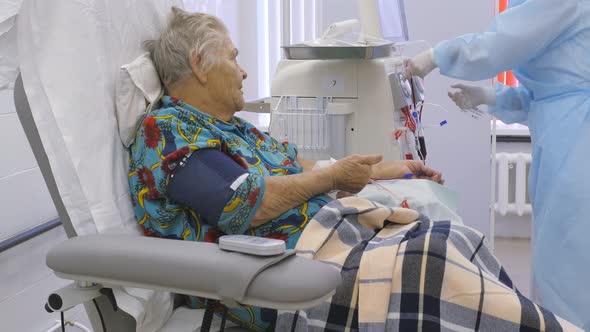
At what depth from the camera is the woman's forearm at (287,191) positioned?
1267 mm

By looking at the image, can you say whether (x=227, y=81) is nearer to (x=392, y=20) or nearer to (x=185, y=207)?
(x=185, y=207)

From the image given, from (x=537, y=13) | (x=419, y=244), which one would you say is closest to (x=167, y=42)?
(x=419, y=244)

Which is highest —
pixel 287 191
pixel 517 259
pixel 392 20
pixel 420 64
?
pixel 392 20

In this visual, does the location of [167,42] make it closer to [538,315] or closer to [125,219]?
[125,219]

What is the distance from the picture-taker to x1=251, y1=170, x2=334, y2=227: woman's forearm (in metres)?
1.27

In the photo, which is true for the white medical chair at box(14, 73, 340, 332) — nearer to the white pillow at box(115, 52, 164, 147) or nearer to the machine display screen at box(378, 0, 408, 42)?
the white pillow at box(115, 52, 164, 147)

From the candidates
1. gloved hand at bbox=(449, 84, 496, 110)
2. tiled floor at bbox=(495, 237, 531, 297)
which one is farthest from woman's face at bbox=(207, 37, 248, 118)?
tiled floor at bbox=(495, 237, 531, 297)

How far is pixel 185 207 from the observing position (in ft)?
4.15

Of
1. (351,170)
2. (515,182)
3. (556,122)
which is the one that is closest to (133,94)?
(351,170)

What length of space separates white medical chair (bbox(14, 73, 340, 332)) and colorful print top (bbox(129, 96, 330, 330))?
21 centimetres

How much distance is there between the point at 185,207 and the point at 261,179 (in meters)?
0.16

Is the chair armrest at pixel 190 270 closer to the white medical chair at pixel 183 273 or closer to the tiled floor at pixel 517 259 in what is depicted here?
the white medical chair at pixel 183 273

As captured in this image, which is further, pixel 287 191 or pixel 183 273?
pixel 287 191

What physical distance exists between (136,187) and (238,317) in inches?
13.3
